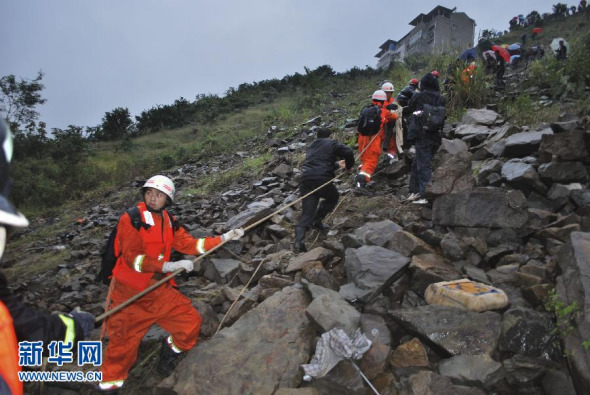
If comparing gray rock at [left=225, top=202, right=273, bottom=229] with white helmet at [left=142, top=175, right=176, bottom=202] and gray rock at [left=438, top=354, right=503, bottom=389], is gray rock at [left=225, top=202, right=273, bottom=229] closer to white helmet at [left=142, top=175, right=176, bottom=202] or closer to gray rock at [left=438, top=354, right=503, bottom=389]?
white helmet at [left=142, top=175, right=176, bottom=202]

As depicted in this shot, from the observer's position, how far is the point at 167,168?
14938 millimetres

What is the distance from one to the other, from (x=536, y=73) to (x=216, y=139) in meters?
13.1

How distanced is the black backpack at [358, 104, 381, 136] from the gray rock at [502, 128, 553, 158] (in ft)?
7.05

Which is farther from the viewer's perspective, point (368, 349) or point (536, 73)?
point (536, 73)

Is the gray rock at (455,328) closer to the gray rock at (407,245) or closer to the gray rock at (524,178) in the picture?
the gray rock at (407,245)

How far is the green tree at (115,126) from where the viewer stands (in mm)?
22922

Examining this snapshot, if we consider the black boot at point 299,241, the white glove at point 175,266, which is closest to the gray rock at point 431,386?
the white glove at point 175,266

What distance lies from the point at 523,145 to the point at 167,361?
565 cm

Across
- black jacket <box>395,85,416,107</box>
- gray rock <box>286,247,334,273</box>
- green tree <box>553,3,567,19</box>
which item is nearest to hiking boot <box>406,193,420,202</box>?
gray rock <box>286,247,334,273</box>

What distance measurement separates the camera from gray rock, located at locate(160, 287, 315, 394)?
8.42 feet

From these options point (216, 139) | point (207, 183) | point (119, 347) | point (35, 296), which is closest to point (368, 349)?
point (119, 347)

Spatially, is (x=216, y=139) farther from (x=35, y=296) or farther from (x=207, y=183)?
(x=35, y=296)

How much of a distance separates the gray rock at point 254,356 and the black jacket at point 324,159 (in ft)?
7.57

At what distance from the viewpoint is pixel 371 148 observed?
6324 mm
